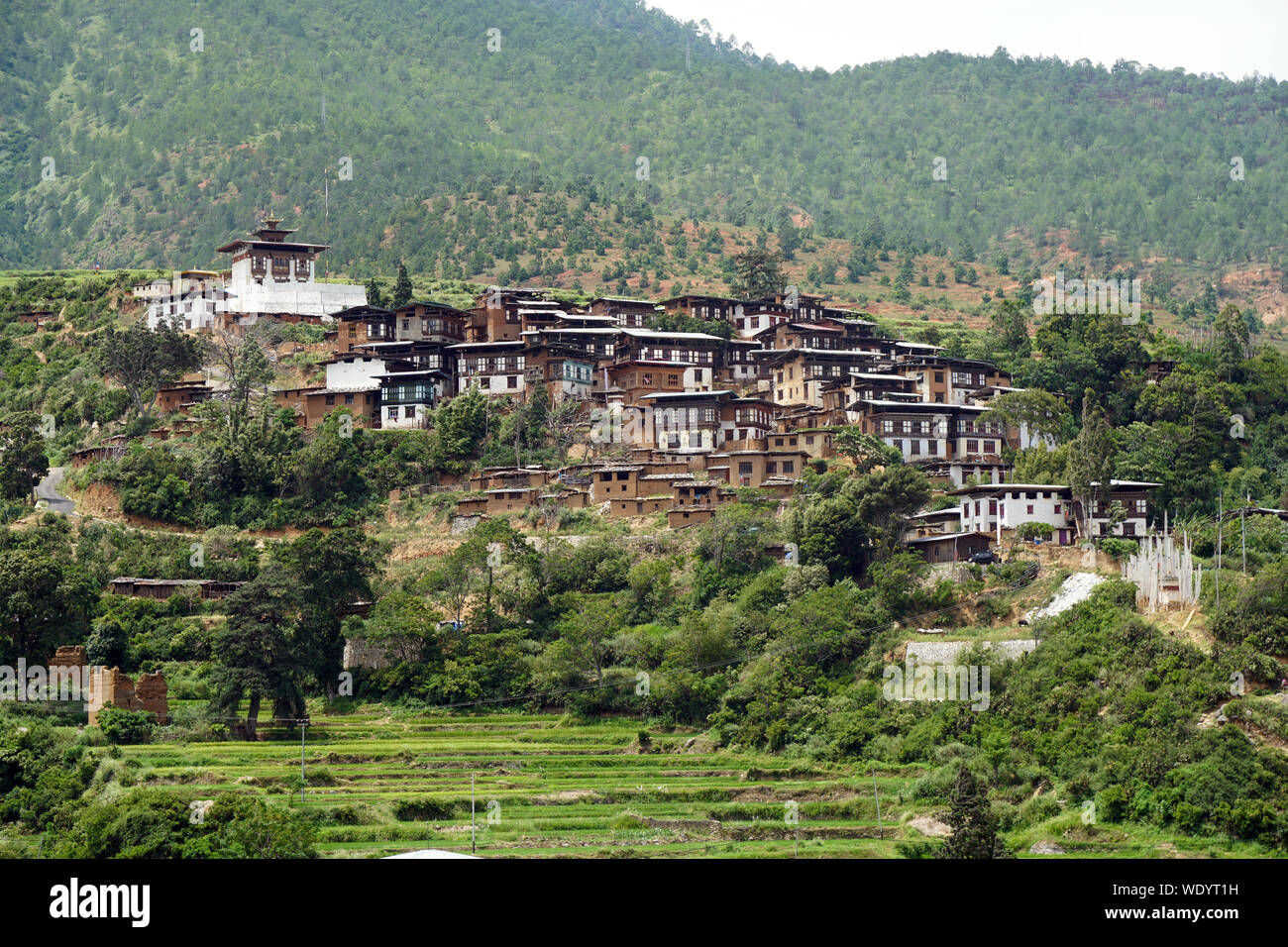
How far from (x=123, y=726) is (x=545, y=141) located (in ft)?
418

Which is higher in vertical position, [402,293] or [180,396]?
[402,293]

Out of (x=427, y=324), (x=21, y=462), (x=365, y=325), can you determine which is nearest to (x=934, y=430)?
(x=427, y=324)

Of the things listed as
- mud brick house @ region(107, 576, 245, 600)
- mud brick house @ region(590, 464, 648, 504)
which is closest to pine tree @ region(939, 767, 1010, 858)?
mud brick house @ region(590, 464, 648, 504)

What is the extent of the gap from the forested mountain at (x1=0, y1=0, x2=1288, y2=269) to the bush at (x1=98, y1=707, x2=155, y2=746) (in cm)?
6957

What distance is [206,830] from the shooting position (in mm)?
45031

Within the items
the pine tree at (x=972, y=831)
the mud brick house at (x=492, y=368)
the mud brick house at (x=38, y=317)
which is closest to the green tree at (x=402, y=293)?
the mud brick house at (x=492, y=368)

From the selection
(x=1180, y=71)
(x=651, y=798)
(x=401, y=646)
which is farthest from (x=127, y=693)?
(x=1180, y=71)

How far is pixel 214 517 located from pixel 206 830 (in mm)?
28746

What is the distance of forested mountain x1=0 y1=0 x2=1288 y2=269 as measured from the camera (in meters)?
148

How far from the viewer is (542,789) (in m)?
52.6

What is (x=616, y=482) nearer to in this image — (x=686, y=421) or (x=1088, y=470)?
(x=686, y=421)

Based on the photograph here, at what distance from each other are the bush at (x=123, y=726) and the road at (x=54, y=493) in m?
19.6

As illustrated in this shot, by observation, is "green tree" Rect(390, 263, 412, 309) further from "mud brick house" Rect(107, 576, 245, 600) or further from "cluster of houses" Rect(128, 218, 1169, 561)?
"mud brick house" Rect(107, 576, 245, 600)

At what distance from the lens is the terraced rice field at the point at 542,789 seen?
48469 mm
